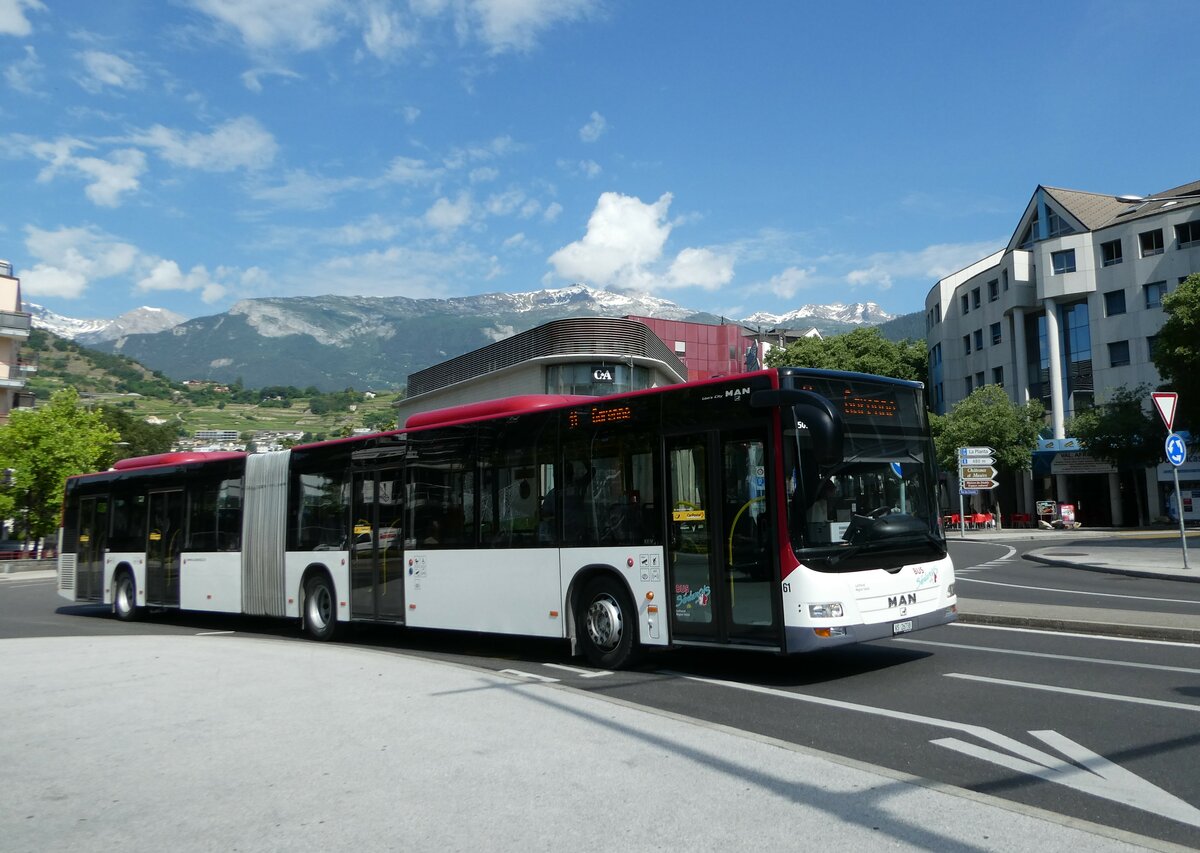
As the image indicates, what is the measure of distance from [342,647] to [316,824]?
8.92 meters

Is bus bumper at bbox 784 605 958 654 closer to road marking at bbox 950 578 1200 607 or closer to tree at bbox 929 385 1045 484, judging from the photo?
road marking at bbox 950 578 1200 607

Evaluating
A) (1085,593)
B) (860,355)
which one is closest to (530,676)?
(1085,593)

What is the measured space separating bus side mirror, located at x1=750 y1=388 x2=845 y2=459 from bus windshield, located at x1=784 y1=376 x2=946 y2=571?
0.06ft

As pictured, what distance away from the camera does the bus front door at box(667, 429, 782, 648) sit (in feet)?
29.6

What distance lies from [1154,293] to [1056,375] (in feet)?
22.5

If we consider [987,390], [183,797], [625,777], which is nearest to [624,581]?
[625,777]

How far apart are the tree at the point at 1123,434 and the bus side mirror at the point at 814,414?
4195cm

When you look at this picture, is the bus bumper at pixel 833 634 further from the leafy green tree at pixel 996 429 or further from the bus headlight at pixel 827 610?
the leafy green tree at pixel 996 429

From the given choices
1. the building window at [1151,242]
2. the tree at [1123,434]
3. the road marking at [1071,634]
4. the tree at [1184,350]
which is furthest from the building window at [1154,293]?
the road marking at [1071,634]

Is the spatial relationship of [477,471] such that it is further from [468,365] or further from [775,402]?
[468,365]

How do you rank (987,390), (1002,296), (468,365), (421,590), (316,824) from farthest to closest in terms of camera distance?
(468,365) → (1002,296) → (987,390) → (421,590) → (316,824)

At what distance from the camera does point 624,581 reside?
1027 centimetres

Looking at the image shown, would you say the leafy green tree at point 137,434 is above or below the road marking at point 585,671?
above

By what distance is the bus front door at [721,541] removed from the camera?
9031 mm
